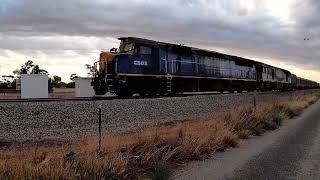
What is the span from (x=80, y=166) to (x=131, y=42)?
20.2m

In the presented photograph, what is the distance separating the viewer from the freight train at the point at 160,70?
84.7 ft

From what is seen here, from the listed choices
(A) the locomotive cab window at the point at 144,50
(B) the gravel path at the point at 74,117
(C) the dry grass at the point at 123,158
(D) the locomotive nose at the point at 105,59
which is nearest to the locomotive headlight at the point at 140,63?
(A) the locomotive cab window at the point at 144,50

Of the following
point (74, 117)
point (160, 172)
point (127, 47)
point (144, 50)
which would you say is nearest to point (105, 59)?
point (127, 47)

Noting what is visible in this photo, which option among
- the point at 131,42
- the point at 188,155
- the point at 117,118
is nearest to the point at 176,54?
the point at 131,42

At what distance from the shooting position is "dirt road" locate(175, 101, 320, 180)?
877 cm

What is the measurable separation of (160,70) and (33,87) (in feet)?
56.5

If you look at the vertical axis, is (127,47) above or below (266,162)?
above

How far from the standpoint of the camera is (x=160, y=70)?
1142 inches

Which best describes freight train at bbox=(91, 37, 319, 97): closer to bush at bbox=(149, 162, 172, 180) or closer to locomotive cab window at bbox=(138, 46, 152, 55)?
locomotive cab window at bbox=(138, 46, 152, 55)

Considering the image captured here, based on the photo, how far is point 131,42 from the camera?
27.5m

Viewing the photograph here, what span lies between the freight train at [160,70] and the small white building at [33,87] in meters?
14.8

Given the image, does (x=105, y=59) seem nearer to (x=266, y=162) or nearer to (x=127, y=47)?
(x=127, y=47)

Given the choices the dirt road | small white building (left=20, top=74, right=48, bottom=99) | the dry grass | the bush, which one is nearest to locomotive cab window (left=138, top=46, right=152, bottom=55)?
the dry grass

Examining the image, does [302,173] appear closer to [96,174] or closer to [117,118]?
[96,174]
